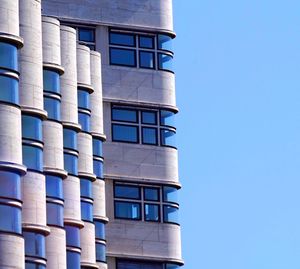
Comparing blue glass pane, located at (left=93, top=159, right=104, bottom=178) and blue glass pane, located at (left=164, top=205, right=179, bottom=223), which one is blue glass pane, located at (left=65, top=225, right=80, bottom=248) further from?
blue glass pane, located at (left=164, top=205, right=179, bottom=223)

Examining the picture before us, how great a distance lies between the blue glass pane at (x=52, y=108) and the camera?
75.9 m

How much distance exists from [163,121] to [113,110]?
2443 millimetres

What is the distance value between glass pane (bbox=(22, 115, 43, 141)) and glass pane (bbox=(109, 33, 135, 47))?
16.5 meters

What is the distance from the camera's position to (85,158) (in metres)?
80.8

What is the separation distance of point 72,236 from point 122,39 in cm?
1471

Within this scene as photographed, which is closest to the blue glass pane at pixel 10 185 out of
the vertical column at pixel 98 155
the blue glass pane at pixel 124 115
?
the vertical column at pixel 98 155

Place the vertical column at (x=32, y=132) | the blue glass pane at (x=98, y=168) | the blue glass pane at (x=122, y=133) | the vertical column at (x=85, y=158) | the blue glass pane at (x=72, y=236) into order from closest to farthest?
the vertical column at (x=32, y=132) → the blue glass pane at (x=72, y=236) → the vertical column at (x=85, y=158) → the blue glass pane at (x=98, y=168) → the blue glass pane at (x=122, y=133)

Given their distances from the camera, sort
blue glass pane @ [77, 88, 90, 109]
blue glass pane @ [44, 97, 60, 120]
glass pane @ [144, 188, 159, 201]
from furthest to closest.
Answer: glass pane @ [144, 188, 159, 201], blue glass pane @ [77, 88, 90, 109], blue glass pane @ [44, 97, 60, 120]

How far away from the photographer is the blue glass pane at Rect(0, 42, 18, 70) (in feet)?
232

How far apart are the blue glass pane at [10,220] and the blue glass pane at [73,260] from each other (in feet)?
23.5

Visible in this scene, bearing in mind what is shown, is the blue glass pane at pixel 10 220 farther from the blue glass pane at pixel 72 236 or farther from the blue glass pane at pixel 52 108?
the blue glass pane at pixel 72 236

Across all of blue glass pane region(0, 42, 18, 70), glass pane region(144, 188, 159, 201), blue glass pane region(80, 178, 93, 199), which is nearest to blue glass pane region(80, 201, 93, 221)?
blue glass pane region(80, 178, 93, 199)

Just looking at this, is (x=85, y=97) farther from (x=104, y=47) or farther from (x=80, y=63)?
(x=104, y=47)

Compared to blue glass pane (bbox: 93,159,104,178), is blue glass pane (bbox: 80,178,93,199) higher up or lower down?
lower down
